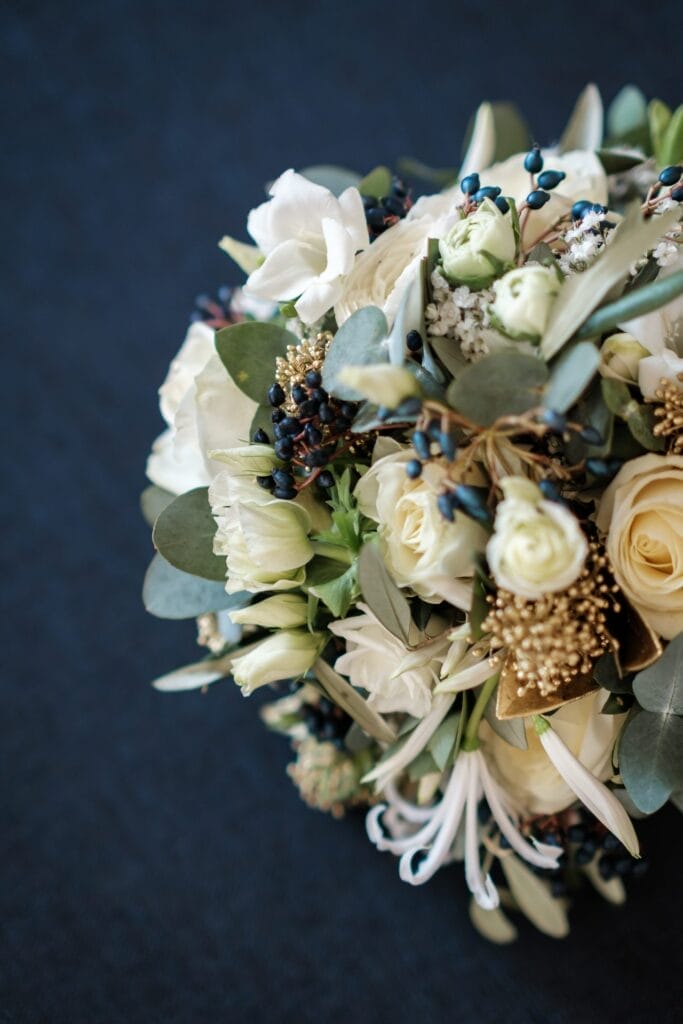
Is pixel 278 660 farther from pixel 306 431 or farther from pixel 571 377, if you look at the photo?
pixel 571 377

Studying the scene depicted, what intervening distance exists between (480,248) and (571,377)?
132mm

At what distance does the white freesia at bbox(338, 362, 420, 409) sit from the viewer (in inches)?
21.7

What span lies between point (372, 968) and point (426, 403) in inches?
32.3

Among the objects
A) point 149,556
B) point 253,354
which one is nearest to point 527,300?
point 253,354

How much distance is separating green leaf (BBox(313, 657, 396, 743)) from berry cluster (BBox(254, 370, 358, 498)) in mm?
184

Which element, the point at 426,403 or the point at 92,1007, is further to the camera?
the point at 92,1007

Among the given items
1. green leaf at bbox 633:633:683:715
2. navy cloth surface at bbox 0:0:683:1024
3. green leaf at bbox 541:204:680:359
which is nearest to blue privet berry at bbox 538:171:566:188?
green leaf at bbox 541:204:680:359

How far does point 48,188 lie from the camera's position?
138 centimetres

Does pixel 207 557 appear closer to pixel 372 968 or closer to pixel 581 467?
pixel 581 467

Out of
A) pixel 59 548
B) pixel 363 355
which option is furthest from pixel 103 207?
pixel 363 355

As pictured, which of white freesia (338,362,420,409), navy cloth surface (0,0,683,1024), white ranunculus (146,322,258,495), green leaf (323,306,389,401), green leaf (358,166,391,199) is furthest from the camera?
navy cloth surface (0,0,683,1024)

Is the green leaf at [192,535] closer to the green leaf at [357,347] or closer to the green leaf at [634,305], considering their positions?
the green leaf at [357,347]

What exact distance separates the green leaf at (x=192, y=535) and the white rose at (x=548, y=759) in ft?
0.95

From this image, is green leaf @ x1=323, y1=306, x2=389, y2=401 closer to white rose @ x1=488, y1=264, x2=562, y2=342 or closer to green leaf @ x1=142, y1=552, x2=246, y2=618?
white rose @ x1=488, y1=264, x2=562, y2=342
